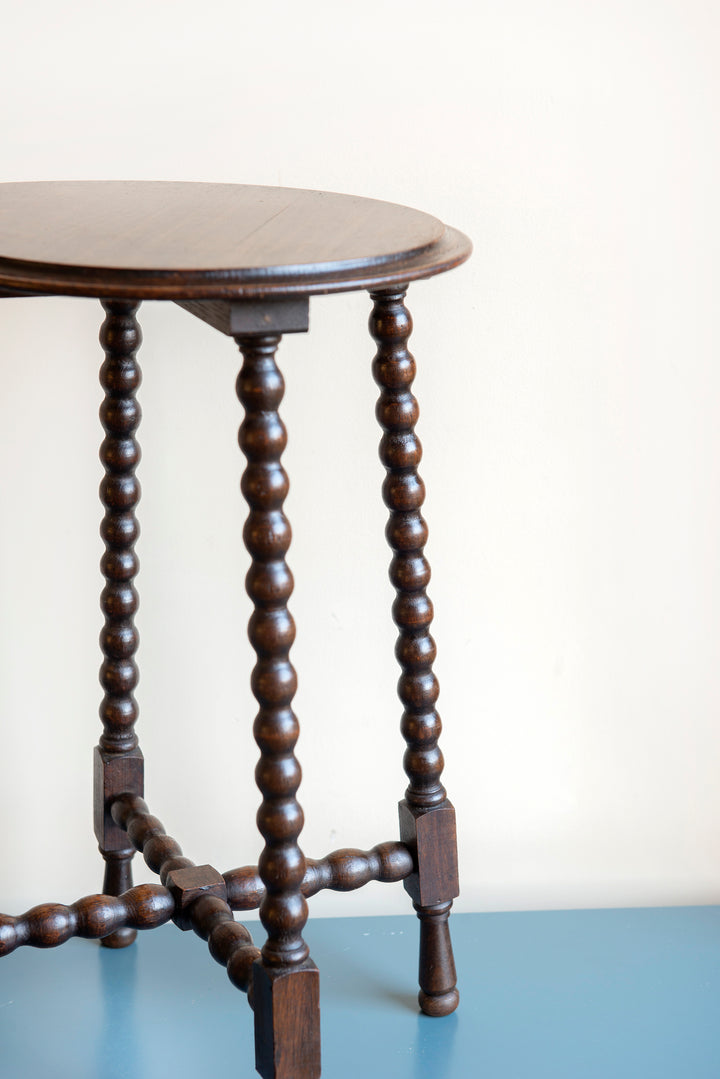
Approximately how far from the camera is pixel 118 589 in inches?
51.2

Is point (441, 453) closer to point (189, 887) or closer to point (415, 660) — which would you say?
point (415, 660)

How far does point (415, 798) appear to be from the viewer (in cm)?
122

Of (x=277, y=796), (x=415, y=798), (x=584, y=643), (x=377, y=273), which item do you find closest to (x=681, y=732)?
(x=584, y=643)

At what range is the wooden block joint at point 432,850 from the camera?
3.99 feet

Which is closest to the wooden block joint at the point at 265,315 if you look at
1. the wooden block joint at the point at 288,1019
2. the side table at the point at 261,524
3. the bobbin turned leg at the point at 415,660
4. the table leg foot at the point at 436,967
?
the side table at the point at 261,524

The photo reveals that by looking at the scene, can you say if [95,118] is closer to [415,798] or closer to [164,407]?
[164,407]

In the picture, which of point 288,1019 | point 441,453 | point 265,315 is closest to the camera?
point 265,315

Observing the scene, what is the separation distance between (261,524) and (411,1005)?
2.14 ft

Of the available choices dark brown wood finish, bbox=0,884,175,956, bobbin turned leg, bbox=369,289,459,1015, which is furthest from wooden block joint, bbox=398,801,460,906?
dark brown wood finish, bbox=0,884,175,956

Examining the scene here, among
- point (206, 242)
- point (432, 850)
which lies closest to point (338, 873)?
point (432, 850)

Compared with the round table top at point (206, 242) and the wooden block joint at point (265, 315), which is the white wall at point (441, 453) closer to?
the round table top at point (206, 242)

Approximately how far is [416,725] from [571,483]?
396mm

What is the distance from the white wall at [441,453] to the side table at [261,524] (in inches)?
6.0

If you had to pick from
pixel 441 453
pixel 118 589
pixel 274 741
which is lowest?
pixel 274 741
